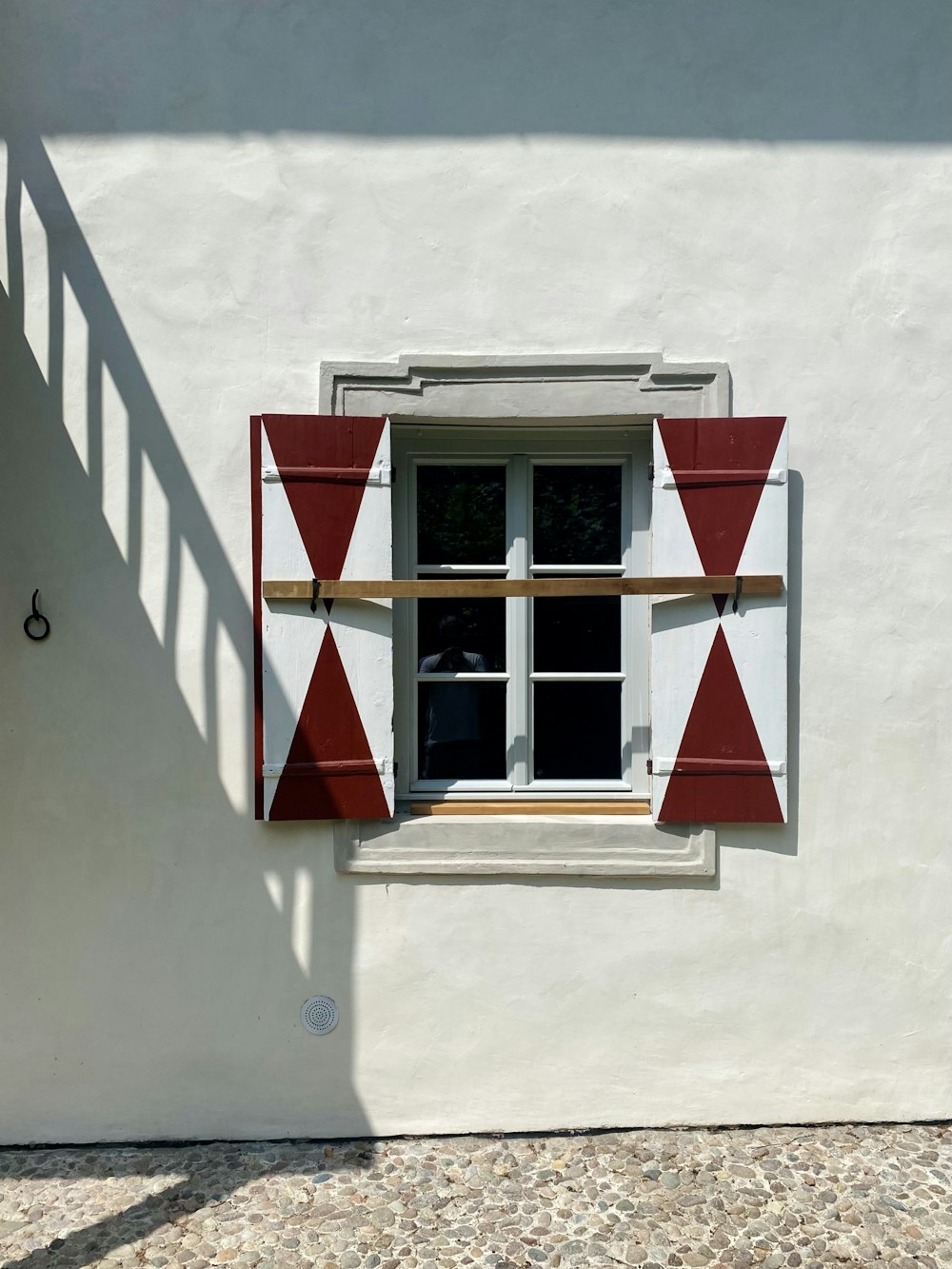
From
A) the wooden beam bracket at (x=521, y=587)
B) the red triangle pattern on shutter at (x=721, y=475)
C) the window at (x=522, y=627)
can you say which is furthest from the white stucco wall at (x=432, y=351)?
the window at (x=522, y=627)

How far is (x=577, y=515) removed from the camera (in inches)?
127

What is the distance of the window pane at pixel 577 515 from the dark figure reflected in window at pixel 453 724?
441 millimetres

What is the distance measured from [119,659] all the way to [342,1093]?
164 cm

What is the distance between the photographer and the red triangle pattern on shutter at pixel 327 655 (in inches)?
116

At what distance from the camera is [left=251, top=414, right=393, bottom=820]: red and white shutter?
2.94 m

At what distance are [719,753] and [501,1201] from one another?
1510 millimetres

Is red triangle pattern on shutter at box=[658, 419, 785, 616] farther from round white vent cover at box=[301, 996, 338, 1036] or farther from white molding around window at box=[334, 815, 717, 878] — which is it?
round white vent cover at box=[301, 996, 338, 1036]

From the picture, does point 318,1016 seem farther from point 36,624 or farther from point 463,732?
point 36,624

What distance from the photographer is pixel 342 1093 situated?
3029 millimetres

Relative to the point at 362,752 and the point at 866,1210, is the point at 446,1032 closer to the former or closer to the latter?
the point at 362,752

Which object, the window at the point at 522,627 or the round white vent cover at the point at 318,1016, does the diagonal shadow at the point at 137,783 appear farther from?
the window at the point at 522,627

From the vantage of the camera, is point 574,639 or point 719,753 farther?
point 574,639

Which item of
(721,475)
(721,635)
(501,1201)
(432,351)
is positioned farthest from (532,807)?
(432,351)

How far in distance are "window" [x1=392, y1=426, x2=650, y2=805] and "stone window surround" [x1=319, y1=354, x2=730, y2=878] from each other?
0.16 meters
